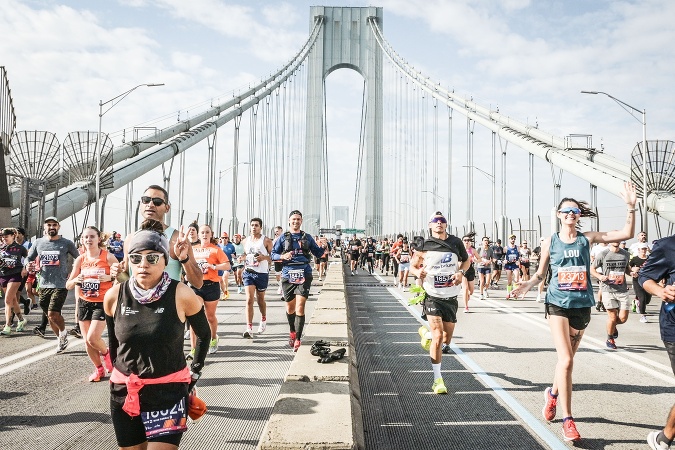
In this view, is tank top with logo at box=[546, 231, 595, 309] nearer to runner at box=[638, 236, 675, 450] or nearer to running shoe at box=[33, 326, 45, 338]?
→ runner at box=[638, 236, 675, 450]

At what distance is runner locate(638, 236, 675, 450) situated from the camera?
354 centimetres

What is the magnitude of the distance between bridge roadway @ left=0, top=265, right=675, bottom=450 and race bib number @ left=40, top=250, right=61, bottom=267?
1.15m

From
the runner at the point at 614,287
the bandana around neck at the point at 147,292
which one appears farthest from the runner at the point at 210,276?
the runner at the point at 614,287

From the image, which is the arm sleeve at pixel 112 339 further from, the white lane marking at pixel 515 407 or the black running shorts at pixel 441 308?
the black running shorts at pixel 441 308

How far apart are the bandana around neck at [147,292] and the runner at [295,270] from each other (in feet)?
16.2

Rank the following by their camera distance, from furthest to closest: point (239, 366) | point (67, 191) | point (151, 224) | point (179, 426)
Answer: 1. point (67, 191)
2. point (239, 366)
3. point (151, 224)
4. point (179, 426)

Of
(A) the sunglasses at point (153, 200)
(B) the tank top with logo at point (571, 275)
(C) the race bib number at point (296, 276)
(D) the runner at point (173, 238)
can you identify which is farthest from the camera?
(C) the race bib number at point (296, 276)

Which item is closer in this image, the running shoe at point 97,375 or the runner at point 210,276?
the running shoe at point 97,375

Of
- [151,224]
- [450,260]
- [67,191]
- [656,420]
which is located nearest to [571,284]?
[656,420]

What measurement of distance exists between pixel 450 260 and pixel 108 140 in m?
25.6

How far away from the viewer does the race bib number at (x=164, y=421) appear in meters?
2.58

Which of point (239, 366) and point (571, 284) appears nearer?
point (571, 284)

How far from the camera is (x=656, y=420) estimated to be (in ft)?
14.4

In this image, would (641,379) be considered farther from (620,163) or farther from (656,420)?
(620,163)
